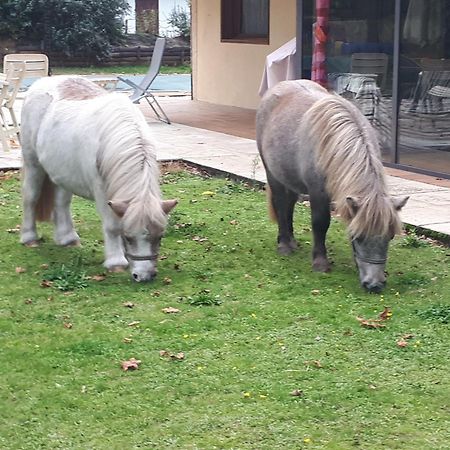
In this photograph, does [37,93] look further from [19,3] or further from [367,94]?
[19,3]

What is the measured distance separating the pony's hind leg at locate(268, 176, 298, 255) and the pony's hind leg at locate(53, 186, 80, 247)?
1419mm

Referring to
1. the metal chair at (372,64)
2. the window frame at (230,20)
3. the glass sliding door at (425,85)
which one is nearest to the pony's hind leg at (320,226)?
the glass sliding door at (425,85)

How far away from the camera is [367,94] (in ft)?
32.0

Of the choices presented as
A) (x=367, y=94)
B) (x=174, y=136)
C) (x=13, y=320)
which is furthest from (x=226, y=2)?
(x=13, y=320)

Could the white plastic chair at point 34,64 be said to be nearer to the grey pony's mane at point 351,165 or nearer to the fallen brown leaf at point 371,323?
the grey pony's mane at point 351,165

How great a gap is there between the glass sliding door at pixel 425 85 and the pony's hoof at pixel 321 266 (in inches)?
132

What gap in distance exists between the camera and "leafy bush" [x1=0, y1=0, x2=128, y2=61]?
28.7 metres

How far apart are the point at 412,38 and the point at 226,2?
729 centimetres

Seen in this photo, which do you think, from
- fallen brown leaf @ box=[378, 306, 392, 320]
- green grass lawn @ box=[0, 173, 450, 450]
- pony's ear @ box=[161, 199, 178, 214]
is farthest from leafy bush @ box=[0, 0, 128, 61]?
fallen brown leaf @ box=[378, 306, 392, 320]

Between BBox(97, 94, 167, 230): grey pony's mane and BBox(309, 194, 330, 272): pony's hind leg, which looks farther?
BBox(309, 194, 330, 272): pony's hind leg

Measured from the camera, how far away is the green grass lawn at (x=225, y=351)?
12.4 ft

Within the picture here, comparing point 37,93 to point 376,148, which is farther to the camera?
point 37,93

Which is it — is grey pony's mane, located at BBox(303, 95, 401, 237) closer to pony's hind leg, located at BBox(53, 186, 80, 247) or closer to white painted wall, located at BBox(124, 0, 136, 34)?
pony's hind leg, located at BBox(53, 186, 80, 247)

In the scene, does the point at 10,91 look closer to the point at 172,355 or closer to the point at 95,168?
the point at 95,168
